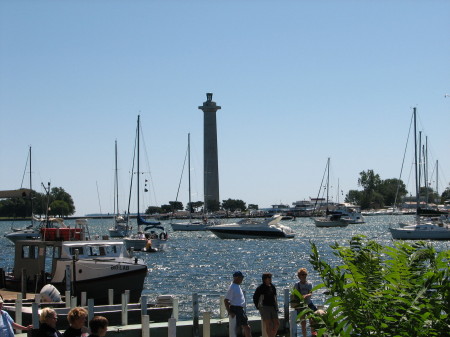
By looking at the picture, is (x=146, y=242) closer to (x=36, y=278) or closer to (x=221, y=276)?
(x=221, y=276)

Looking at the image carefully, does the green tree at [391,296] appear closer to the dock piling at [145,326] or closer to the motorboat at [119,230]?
the dock piling at [145,326]

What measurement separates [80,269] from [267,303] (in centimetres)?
1398

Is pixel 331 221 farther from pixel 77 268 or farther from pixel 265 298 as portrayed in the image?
pixel 265 298

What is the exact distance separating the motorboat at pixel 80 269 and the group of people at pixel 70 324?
15.5 metres

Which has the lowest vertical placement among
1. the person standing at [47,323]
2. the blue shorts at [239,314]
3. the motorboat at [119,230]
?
the blue shorts at [239,314]

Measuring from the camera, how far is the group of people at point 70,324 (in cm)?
945

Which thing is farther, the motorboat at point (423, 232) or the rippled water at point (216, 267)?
the motorboat at point (423, 232)

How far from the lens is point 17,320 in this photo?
20.2m

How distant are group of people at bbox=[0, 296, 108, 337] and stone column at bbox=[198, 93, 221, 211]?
6358 inches

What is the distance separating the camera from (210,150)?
579 feet

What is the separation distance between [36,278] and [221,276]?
78.1 ft

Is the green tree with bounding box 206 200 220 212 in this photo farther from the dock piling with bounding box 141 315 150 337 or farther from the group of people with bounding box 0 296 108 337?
the group of people with bounding box 0 296 108 337

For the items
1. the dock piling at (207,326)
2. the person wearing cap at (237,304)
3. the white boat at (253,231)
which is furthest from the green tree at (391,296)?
the white boat at (253,231)

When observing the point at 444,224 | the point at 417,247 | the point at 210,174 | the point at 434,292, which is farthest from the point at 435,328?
the point at 210,174
